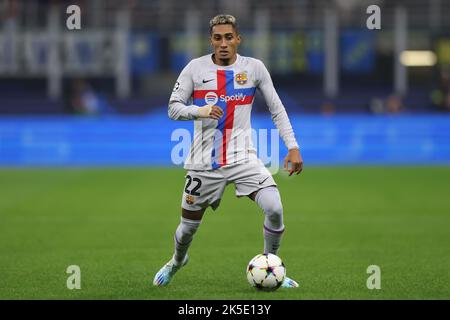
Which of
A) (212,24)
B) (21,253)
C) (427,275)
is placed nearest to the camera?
(212,24)

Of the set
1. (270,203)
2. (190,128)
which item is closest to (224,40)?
(270,203)

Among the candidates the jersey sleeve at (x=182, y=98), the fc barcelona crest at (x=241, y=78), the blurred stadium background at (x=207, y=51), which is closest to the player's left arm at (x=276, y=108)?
the fc barcelona crest at (x=241, y=78)

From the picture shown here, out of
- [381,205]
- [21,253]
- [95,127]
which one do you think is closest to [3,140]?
[95,127]

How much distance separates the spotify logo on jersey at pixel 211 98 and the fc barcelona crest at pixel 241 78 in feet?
0.70

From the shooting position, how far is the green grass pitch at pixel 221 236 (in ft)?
26.7

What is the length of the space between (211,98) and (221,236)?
13.3 ft

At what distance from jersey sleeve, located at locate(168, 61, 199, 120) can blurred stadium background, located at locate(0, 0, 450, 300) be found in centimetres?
138

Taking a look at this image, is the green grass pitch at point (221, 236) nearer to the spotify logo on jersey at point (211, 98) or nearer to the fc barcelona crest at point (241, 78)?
the spotify logo on jersey at point (211, 98)

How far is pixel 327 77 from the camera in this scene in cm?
2966

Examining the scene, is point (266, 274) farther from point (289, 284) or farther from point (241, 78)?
point (241, 78)

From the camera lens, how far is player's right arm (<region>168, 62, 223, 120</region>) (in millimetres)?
7637

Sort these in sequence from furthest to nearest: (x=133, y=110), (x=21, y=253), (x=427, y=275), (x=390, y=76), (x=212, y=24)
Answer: (x=390, y=76) < (x=133, y=110) < (x=21, y=253) < (x=427, y=275) < (x=212, y=24)
